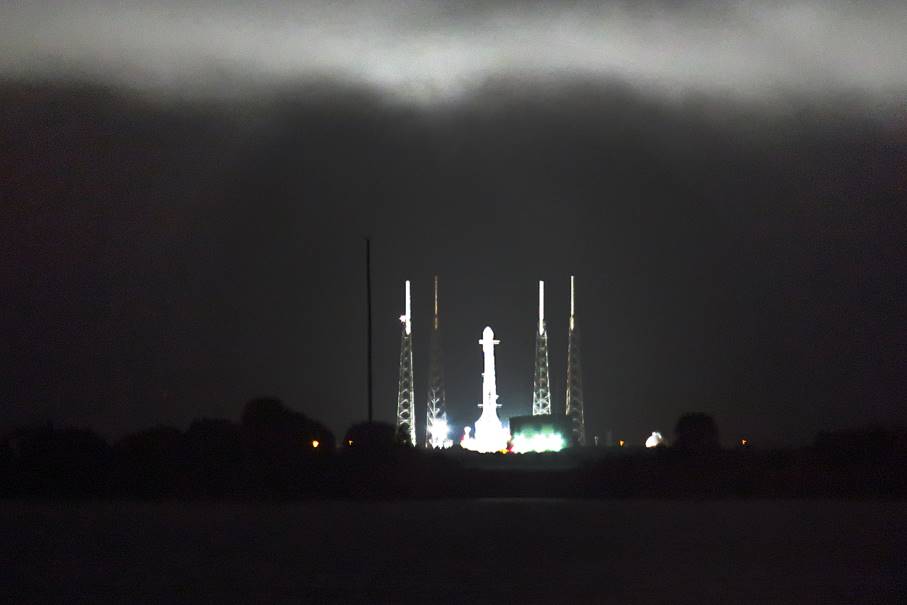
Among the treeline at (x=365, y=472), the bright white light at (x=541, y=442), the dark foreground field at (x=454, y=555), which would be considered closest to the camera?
the dark foreground field at (x=454, y=555)

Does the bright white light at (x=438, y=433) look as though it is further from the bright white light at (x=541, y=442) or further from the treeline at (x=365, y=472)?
the treeline at (x=365, y=472)

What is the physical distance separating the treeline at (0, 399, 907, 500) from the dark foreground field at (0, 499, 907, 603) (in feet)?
36.4

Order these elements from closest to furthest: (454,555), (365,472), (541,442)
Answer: (454,555), (365,472), (541,442)

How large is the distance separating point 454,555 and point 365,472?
33.3 meters

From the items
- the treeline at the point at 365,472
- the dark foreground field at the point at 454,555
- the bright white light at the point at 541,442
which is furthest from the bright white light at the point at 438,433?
the dark foreground field at the point at 454,555

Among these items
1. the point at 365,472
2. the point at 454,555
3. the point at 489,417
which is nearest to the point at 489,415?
the point at 489,417

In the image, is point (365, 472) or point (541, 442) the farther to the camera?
point (541, 442)

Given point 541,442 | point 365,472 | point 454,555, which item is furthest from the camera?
point 541,442

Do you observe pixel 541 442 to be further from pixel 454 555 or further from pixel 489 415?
pixel 454 555

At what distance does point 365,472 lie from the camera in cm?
6525

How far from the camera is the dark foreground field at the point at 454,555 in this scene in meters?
25.2

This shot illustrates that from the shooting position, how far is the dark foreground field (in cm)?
2525

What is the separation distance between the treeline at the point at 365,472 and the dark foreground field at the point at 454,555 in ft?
36.4

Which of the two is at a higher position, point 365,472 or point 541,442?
point 541,442
